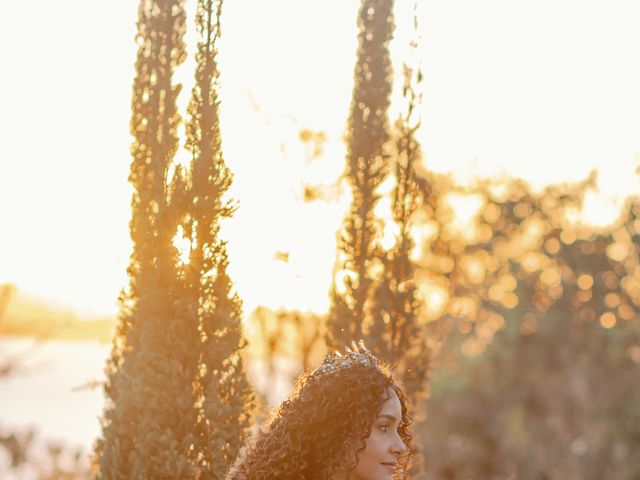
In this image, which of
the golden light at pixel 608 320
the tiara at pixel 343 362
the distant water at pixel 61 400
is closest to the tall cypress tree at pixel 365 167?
the tiara at pixel 343 362

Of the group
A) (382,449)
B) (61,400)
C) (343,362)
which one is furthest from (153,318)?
(61,400)

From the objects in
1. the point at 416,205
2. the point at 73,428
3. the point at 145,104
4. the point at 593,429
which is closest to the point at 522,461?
the point at 593,429

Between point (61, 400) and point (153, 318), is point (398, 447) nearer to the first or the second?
point (153, 318)

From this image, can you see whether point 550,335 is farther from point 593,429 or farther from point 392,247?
point 392,247

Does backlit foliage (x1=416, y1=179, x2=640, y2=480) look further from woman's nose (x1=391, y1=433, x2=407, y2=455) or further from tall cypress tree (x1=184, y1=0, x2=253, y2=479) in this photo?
woman's nose (x1=391, y1=433, x2=407, y2=455)

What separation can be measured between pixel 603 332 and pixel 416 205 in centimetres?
2277

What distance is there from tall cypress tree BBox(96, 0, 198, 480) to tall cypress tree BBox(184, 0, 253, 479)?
93 mm

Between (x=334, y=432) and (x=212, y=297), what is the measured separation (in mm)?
2094

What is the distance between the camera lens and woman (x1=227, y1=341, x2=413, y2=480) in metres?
4.59

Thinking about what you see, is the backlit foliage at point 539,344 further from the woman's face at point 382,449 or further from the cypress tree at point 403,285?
the woman's face at point 382,449

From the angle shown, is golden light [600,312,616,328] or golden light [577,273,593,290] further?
golden light [600,312,616,328]

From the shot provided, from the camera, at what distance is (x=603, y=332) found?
30.4 meters

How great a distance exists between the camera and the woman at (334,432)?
15.0 ft

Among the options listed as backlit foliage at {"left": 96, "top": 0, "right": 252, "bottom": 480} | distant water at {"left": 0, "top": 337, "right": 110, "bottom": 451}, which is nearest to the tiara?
backlit foliage at {"left": 96, "top": 0, "right": 252, "bottom": 480}
